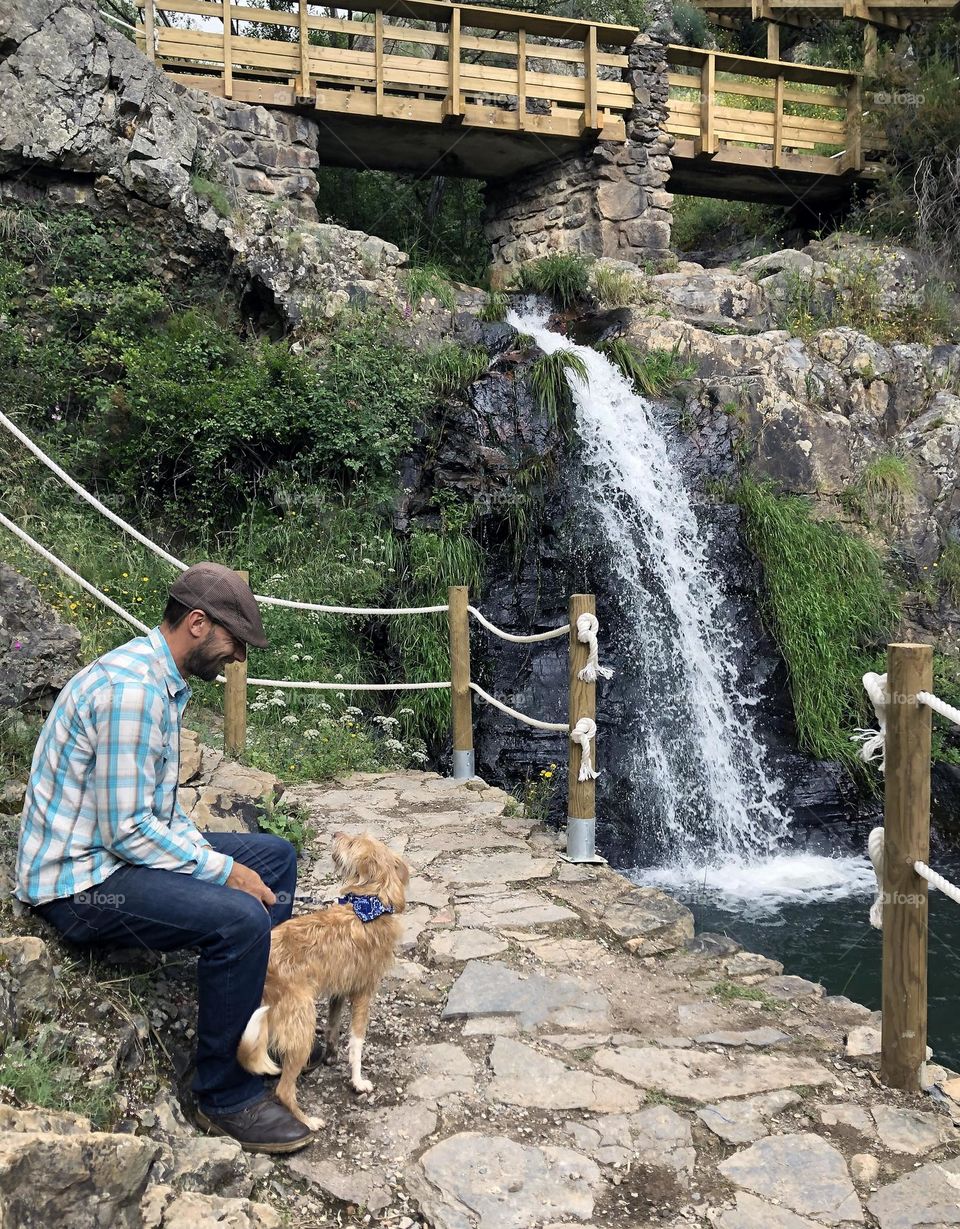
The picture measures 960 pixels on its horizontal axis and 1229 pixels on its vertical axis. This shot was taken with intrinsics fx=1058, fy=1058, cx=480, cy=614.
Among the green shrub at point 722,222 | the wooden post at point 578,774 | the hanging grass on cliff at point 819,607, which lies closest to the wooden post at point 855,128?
the green shrub at point 722,222

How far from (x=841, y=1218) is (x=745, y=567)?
7.50 metres

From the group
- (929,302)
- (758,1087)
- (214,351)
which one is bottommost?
(758,1087)

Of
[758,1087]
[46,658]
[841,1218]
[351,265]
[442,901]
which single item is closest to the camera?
[841,1218]

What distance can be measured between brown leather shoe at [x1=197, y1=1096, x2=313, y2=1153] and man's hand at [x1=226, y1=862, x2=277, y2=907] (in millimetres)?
520

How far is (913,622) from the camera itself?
10.3 metres

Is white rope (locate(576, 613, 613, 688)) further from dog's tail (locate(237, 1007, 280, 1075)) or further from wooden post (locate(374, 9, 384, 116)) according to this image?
wooden post (locate(374, 9, 384, 116))

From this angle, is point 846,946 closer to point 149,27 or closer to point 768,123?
point 149,27

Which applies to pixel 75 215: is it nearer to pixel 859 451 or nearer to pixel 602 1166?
pixel 859 451

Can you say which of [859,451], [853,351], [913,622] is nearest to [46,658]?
[913,622]

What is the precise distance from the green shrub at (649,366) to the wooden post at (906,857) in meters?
7.89

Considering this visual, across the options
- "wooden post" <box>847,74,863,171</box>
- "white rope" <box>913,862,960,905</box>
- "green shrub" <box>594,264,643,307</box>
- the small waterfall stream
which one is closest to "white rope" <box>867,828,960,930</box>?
"white rope" <box>913,862,960,905</box>

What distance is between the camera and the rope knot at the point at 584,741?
5.17 metres

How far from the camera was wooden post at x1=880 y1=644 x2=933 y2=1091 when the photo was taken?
3.09m

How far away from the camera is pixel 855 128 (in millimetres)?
15297
